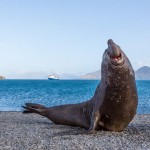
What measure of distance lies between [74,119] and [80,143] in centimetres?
313

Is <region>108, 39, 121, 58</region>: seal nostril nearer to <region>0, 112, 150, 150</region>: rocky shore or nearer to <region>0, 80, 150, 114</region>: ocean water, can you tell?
<region>0, 112, 150, 150</region>: rocky shore

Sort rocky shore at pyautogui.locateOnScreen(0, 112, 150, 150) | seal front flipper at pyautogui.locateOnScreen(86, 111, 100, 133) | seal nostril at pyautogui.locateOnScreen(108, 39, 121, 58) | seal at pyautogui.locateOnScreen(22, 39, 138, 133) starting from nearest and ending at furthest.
→ rocky shore at pyautogui.locateOnScreen(0, 112, 150, 150), seal nostril at pyautogui.locateOnScreen(108, 39, 121, 58), seal at pyautogui.locateOnScreen(22, 39, 138, 133), seal front flipper at pyautogui.locateOnScreen(86, 111, 100, 133)

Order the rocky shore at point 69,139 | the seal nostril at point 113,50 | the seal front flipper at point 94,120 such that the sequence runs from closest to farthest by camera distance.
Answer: the rocky shore at point 69,139 → the seal nostril at point 113,50 → the seal front flipper at point 94,120

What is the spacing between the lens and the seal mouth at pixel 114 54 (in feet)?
34.6

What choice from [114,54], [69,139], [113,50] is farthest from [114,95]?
[69,139]

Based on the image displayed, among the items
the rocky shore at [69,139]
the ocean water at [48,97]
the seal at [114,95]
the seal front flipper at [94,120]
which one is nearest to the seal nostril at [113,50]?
the seal at [114,95]

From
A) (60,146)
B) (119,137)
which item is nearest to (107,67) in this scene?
(119,137)

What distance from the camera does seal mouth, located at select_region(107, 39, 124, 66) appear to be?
415 inches

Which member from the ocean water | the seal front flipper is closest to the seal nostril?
the seal front flipper

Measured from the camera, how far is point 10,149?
9172 millimetres

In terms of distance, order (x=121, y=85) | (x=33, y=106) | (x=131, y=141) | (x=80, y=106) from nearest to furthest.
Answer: (x=131, y=141), (x=121, y=85), (x=80, y=106), (x=33, y=106)

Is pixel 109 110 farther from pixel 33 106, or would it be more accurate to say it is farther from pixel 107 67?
pixel 33 106

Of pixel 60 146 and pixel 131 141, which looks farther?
pixel 131 141

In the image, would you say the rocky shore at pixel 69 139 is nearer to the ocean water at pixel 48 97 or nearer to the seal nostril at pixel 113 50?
the seal nostril at pixel 113 50
